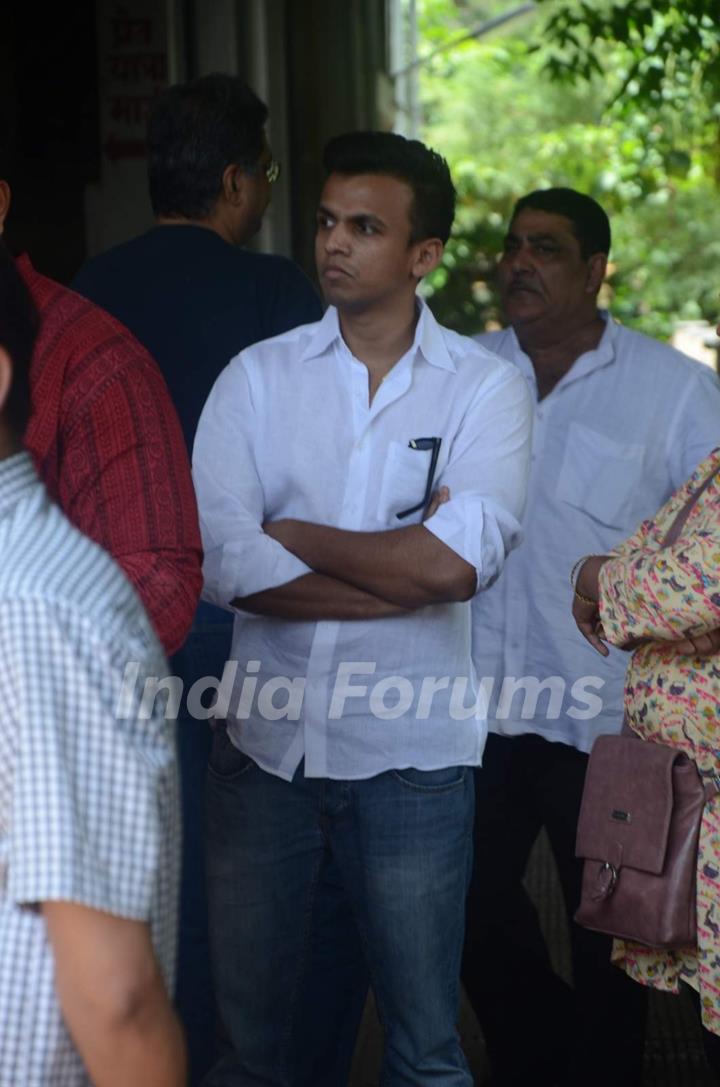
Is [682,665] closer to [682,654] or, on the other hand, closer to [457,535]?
[682,654]

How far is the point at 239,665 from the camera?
11.1 ft

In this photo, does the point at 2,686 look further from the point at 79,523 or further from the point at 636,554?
the point at 636,554

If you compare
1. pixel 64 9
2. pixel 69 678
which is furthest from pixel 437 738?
pixel 64 9

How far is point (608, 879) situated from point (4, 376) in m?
1.85

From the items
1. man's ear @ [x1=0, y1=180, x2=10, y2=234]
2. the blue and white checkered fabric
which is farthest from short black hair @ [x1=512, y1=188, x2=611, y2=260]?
the blue and white checkered fabric

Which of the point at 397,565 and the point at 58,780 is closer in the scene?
the point at 58,780

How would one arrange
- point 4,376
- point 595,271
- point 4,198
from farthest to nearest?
1. point 595,271
2. point 4,198
3. point 4,376

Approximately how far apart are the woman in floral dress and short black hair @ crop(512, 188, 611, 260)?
1.48 m

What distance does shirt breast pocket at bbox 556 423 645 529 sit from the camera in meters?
4.12

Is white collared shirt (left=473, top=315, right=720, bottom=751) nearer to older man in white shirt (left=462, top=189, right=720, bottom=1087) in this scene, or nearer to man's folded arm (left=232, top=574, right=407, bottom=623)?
older man in white shirt (left=462, top=189, right=720, bottom=1087)

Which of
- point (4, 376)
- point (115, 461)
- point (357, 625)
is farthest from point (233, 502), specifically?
point (4, 376)

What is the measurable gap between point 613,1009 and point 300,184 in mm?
6940

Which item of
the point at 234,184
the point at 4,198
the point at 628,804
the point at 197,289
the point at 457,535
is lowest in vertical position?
the point at 628,804

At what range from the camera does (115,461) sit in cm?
269
